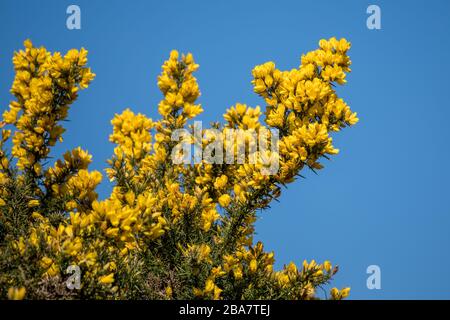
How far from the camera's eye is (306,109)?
4262 mm

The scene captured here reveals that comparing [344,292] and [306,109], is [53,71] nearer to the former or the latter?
[306,109]

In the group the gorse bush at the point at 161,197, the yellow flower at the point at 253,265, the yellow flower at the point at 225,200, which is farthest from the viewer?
the yellow flower at the point at 225,200

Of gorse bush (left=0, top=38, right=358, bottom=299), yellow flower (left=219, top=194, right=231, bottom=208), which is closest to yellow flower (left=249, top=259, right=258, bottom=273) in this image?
gorse bush (left=0, top=38, right=358, bottom=299)

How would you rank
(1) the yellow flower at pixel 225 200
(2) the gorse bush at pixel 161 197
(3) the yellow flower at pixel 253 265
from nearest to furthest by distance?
1. (2) the gorse bush at pixel 161 197
2. (3) the yellow flower at pixel 253 265
3. (1) the yellow flower at pixel 225 200

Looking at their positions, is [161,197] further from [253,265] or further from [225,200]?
[253,265]

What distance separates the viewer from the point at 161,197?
4.20m

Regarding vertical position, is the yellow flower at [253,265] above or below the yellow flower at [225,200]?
below

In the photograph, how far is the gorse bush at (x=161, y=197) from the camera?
3.25 meters

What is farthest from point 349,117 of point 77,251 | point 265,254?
point 77,251

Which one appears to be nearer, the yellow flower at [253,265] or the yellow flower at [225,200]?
the yellow flower at [253,265]

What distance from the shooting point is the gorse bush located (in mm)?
3254

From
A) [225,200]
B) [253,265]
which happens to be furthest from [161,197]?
[253,265]

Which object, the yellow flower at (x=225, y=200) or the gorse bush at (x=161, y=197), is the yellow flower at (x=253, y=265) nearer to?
the gorse bush at (x=161, y=197)

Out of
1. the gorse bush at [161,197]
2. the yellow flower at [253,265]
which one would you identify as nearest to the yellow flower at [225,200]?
the gorse bush at [161,197]
